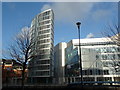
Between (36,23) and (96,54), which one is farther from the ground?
(36,23)

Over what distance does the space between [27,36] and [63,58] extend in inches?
2742

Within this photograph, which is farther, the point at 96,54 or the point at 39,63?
the point at 39,63

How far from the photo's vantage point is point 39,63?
234 feet

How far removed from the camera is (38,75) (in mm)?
71875

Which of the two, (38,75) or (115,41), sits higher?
(115,41)

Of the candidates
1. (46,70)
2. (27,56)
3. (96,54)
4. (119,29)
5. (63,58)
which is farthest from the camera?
(63,58)

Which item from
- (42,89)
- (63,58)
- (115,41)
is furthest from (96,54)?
(115,41)

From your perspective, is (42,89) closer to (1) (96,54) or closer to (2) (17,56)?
(2) (17,56)

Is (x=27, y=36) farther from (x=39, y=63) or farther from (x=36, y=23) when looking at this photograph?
(x=36, y=23)

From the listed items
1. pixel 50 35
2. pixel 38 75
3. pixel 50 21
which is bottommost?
pixel 38 75

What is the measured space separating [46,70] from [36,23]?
22.3m

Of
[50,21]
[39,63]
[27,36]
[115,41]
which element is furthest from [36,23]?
[115,41]

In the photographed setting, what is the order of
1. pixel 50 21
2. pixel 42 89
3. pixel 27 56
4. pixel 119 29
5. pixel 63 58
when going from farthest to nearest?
pixel 63 58 < pixel 50 21 < pixel 42 89 < pixel 27 56 < pixel 119 29

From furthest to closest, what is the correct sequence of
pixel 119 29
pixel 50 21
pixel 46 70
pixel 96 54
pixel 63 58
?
1. pixel 63 58
2. pixel 50 21
3. pixel 46 70
4. pixel 96 54
5. pixel 119 29
